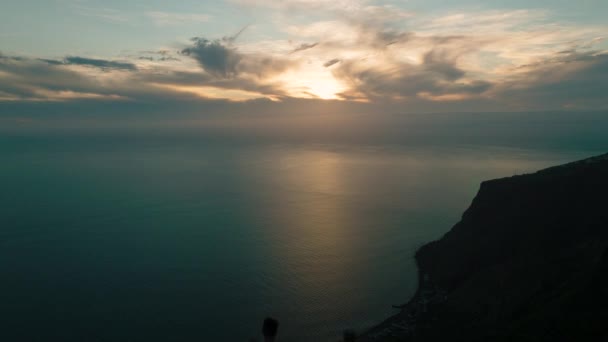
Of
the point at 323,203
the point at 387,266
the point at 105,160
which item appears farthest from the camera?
the point at 105,160

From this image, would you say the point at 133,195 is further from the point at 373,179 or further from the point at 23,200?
the point at 373,179

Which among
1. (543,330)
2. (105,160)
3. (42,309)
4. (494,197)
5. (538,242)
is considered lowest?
(42,309)

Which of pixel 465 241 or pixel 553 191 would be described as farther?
pixel 465 241

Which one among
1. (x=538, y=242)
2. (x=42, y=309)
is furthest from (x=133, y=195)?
(x=538, y=242)

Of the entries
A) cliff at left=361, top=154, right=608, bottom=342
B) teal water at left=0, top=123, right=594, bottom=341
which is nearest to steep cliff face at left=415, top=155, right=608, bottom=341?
cliff at left=361, top=154, right=608, bottom=342

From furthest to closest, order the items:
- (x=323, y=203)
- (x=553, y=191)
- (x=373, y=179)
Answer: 1. (x=373, y=179)
2. (x=323, y=203)
3. (x=553, y=191)
